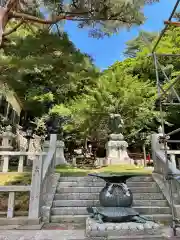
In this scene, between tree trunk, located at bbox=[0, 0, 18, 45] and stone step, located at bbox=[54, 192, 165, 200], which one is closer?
stone step, located at bbox=[54, 192, 165, 200]

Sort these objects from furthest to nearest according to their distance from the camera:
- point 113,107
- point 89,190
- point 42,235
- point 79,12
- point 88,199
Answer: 1. point 113,107
2. point 79,12
3. point 89,190
4. point 88,199
5. point 42,235

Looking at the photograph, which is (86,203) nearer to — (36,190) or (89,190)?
(89,190)

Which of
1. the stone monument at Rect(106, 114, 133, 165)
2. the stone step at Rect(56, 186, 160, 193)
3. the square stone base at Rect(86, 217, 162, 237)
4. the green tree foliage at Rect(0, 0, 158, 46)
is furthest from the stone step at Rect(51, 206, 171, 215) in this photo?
the stone monument at Rect(106, 114, 133, 165)

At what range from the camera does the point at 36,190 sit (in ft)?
14.0

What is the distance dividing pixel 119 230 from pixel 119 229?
13 mm

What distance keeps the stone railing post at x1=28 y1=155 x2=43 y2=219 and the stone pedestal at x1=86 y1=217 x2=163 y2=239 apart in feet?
4.10

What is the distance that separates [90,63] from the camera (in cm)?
623

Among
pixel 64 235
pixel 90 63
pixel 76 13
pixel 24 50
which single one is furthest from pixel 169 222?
pixel 76 13

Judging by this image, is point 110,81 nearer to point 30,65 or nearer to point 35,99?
point 35,99

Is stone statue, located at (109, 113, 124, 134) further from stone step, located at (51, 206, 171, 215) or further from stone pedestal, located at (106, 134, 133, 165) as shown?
stone step, located at (51, 206, 171, 215)

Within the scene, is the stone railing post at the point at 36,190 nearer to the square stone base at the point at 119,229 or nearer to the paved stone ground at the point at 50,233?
the paved stone ground at the point at 50,233

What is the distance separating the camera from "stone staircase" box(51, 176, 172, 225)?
173 inches

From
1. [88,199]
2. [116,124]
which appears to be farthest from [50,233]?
[116,124]

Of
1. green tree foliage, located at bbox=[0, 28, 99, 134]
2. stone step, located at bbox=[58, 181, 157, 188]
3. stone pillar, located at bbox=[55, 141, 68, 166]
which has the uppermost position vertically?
green tree foliage, located at bbox=[0, 28, 99, 134]
